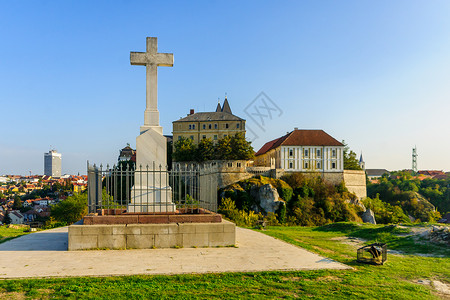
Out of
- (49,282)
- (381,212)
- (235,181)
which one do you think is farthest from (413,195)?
(49,282)

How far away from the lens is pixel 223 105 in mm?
86938

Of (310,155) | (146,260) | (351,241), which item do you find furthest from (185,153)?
(146,260)

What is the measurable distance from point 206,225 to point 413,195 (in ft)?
274

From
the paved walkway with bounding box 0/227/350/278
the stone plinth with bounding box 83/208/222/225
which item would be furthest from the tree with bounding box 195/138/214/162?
the paved walkway with bounding box 0/227/350/278

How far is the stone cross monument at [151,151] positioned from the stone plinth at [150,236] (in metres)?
1.08

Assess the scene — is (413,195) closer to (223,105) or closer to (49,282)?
(223,105)

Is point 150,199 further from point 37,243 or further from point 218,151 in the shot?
point 218,151

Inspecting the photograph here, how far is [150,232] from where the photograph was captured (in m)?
9.65

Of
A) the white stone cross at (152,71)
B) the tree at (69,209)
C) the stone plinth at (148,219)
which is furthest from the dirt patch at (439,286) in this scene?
the tree at (69,209)

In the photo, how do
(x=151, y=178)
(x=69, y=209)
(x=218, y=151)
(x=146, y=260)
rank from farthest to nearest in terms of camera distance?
1. (x=218, y=151)
2. (x=69, y=209)
3. (x=151, y=178)
4. (x=146, y=260)

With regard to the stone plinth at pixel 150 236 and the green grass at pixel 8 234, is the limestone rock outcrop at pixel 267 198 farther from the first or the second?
the stone plinth at pixel 150 236

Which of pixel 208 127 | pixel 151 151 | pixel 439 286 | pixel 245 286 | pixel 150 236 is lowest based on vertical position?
pixel 439 286

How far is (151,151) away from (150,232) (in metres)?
3.15

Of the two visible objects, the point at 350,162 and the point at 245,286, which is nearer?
the point at 245,286
